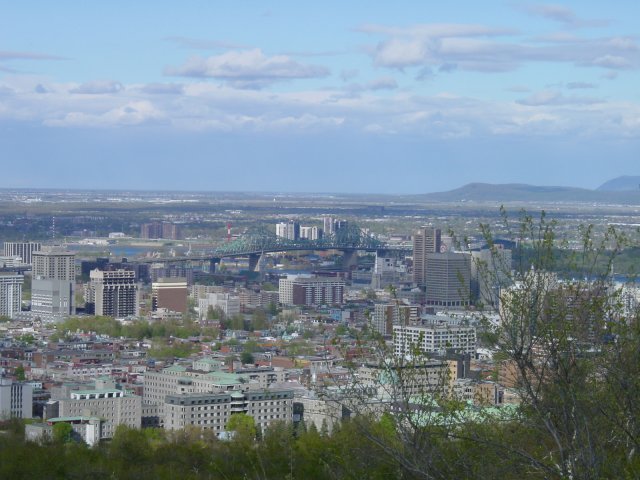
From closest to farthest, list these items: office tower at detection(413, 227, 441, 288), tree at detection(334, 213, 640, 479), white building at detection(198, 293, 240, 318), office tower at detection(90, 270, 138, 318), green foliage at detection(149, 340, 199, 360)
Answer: tree at detection(334, 213, 640, 479)
green foliage at detection(149, 340, 199, 360)
white building at detection(198, 293, 240, 318)
office tower at detection(90, 270, 138, 318)
office tower at detection(413, 227, 441, 288)

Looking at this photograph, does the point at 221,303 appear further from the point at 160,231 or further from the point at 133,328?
the point at 160,231

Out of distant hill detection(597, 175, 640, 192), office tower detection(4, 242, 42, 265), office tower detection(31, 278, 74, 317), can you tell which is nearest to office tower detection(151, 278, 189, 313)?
office tower detection(31, 278, 74, 317)

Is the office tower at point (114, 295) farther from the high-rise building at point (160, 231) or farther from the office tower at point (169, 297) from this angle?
the high-rise building at point (160, 231)

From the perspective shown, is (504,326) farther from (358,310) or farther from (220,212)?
(220,212)

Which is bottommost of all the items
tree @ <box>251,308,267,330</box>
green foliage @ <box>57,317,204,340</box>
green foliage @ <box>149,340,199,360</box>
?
tree @ <box>251,308,267,330</box>

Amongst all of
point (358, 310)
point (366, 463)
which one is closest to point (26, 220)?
point (358, 310)

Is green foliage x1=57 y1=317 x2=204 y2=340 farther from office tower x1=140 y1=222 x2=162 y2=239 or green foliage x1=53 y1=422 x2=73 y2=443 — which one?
office tower x1=140 y1=222 x2=162 y2=239

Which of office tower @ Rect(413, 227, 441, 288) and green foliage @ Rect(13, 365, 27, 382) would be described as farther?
office tower @ Rect(413, 227, 441, 288)
